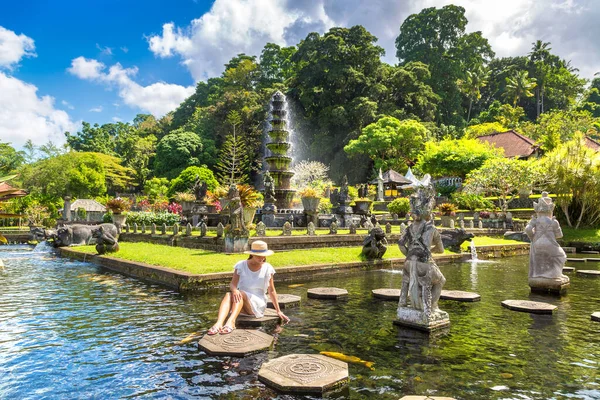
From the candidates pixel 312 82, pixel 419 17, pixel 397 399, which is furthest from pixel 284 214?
pixel 419 17

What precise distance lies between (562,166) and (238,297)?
1103 inches

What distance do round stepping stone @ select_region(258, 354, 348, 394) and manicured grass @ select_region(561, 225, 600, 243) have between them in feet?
85.4

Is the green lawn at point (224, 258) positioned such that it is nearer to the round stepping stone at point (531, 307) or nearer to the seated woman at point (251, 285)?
the seated woman at point (251, 285)

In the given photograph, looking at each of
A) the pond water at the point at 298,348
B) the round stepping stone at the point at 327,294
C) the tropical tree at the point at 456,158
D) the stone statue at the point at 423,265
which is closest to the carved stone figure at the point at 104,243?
the pond water at the point at 298,348

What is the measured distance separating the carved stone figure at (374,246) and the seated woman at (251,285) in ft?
29.0

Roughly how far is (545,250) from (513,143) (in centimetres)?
4483

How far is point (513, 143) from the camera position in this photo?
4903 centimetres

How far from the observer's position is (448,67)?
65.5m

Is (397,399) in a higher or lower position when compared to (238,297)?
lower

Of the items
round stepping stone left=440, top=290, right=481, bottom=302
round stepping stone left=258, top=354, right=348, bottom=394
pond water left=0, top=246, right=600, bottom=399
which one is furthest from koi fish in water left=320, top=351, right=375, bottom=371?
round stepping stone left=440, top=290, right=481, bottom=302

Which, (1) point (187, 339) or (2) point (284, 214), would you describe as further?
(2) point (284, 214)

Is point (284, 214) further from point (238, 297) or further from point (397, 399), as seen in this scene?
point (397, 399)

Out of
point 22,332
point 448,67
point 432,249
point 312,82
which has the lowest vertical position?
point 22,332

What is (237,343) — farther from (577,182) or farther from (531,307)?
(577,182)
